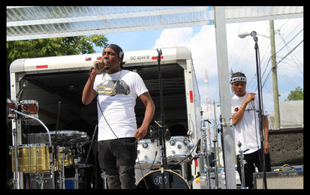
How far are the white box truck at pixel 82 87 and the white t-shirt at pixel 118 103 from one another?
1625 millimetres

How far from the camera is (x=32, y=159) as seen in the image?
5449mm

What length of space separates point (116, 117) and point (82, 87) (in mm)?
5412

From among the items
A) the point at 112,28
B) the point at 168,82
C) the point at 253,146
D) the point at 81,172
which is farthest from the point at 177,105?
the point at 253,146

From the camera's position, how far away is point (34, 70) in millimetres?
6918

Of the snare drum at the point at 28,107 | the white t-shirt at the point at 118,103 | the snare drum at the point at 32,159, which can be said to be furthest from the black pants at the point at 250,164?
the snare drum at the point at 28,107

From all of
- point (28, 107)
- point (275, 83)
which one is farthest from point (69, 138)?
point (275, 83)

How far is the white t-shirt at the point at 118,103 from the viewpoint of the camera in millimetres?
4188

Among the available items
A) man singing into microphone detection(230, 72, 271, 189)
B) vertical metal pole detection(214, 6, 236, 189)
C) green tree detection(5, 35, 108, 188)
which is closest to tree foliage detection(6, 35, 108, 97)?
green tree detection(5, 35, 108, 188)

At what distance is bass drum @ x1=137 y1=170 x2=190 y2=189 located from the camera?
16.0ft

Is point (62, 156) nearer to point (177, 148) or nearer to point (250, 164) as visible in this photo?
point (177, 148)

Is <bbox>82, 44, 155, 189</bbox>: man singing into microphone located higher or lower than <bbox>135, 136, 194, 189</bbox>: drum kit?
higher

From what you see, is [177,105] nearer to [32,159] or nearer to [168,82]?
[168,82]

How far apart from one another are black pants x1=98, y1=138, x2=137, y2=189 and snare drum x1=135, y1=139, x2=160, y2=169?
6.61 ft

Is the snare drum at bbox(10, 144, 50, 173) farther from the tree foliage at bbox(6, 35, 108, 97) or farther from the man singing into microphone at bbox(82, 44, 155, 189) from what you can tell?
the tree foliage at bbox(6, 35, 108, 97)
